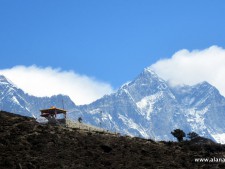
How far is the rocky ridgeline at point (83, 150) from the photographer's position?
65.8m

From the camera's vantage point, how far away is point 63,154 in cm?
6831

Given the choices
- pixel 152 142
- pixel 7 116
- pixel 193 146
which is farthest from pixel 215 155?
pixel 7 116

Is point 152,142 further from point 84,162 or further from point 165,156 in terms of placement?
point 84,162

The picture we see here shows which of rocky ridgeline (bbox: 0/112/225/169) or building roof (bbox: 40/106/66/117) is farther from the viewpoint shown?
building roof (bbox: 40/106/66/117)

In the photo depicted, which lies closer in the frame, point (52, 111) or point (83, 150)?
point (83, 150)

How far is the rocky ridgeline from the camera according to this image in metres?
65.8

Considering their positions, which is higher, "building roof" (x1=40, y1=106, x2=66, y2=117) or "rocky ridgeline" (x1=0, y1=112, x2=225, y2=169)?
"building roof" (x1=40, y1=106, x2=66, y2=117)

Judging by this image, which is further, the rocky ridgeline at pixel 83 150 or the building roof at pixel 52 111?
the building roof at pixel 52 111

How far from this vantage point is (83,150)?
233ft

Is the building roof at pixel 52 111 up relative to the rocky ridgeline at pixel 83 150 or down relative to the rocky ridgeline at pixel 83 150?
up

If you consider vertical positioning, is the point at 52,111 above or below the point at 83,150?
above

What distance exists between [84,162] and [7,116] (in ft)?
69.4

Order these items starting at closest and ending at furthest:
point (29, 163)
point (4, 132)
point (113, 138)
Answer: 1. point (29, 163)
2. point (4, 132)
3. point (113, 138)

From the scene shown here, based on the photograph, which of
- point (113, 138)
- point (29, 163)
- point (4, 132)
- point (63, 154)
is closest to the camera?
point (29, 163)
